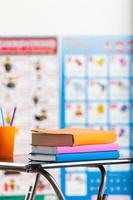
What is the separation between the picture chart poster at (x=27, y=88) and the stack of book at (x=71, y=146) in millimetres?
1796

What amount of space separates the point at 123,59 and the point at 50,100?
1.71ft

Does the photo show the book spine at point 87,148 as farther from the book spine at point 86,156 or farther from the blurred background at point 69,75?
the blurred background at point 69,75

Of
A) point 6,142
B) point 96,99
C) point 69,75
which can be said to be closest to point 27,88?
point 69,75

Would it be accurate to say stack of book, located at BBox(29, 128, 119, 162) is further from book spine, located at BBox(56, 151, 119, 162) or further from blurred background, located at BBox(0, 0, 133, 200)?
blurred background, located at BBox(0, 0, 133, 200)

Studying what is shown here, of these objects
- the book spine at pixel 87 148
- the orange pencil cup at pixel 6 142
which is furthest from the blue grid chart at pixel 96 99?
the book spine at pixel 87 148

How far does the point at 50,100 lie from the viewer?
3381 mm

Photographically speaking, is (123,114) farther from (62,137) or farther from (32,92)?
(62,137)

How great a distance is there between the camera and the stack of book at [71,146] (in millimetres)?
1493
